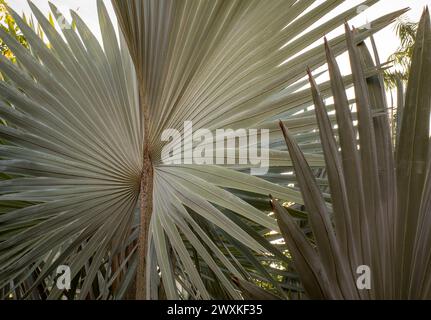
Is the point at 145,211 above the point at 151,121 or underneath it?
underneath

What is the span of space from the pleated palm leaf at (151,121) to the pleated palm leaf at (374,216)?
48 centimetres

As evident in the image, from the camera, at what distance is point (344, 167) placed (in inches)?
18.4

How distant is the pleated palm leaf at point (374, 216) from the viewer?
1.50ft

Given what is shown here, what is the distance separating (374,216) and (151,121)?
2.44 ft

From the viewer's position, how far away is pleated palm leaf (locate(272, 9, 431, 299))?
0.46 m

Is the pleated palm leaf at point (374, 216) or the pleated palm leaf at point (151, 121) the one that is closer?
the pleated palm leaf at point (374, 216)

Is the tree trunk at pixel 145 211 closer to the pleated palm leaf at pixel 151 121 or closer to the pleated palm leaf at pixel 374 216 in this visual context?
the pleated palm leaf at pixel 151 121

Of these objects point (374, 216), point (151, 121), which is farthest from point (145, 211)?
point (374, 216)

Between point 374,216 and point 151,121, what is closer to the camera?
point 374,216

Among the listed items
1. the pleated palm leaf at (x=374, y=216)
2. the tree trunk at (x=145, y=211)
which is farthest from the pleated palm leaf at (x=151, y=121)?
the pleated palm leaf at (x=374, y=216)

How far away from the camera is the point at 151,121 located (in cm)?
111

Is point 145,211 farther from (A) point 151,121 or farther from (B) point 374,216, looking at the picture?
(B) point 374,216

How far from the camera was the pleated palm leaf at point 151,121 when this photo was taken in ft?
3.29

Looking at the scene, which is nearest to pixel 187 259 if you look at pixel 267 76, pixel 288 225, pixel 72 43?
pixel 267 76
